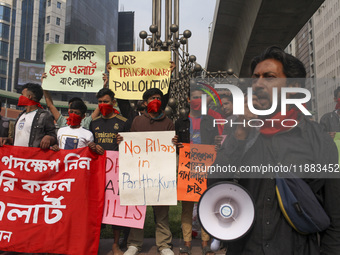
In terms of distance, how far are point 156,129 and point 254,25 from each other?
8.93 meters

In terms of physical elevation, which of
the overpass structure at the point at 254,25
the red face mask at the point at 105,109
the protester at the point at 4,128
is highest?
the overpass structure at the point at 254,25

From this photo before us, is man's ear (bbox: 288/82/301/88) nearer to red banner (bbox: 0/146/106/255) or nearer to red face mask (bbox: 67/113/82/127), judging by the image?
red banner (bbox: 0/146/106/255)

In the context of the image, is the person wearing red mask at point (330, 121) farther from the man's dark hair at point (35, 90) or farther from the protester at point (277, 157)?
the man's dark hair at point (35, 90)

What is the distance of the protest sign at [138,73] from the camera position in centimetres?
470

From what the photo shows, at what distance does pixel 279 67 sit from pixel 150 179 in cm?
257

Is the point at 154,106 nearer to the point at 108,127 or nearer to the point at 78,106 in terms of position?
the point at 108,127

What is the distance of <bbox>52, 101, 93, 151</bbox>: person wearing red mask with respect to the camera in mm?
3982

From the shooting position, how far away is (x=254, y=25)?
11562mm

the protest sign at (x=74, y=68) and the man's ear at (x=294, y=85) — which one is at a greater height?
the protest sign at (x=74, y=68)

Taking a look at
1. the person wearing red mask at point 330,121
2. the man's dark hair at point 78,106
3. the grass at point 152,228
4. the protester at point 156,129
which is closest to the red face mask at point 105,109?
the man's dark hair at point 78,106

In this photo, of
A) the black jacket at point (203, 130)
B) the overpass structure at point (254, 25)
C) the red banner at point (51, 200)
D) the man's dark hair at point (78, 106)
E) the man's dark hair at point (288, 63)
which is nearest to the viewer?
the man's dark hair at point (288, 63)

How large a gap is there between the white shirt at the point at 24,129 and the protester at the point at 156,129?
4.13ft

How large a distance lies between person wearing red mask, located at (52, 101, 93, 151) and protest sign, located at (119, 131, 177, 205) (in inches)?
21.2

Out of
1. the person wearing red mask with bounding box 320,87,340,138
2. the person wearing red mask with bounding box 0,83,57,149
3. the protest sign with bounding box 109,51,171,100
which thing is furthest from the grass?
the person wearing red mask with bounding box 320,87,340,138
